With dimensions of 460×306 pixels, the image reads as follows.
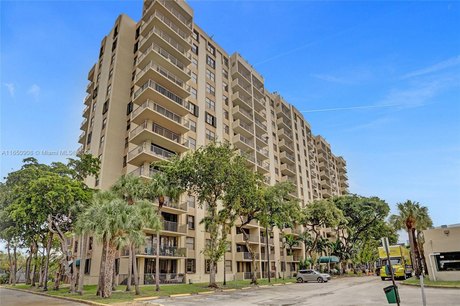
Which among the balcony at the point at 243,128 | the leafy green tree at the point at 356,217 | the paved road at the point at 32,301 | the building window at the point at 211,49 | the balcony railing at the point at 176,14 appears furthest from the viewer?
the leafy green tree at the point at 356,217

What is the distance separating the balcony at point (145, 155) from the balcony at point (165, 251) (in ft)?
26.9

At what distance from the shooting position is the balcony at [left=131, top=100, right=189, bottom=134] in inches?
1507

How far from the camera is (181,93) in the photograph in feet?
145

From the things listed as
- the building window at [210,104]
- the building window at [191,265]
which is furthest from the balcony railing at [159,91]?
the building window at [191,265]

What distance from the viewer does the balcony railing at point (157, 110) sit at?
38969 millimetres

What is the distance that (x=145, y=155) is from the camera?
3678cm

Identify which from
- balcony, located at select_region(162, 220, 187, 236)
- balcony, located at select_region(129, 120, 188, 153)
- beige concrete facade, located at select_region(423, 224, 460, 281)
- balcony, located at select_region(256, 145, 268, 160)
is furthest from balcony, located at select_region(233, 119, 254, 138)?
beige concrete facade, located at select_region(423, 224, 460, 281)

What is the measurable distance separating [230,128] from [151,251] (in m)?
26.1

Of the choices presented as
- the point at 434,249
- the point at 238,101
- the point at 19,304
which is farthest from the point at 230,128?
the point at 19,304

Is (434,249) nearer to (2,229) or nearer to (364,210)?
(364,210)

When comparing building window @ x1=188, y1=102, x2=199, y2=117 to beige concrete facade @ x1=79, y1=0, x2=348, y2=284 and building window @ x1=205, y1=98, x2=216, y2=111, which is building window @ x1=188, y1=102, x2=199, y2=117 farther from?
building window @ x1=205, y1=98, x2=216, y2=111

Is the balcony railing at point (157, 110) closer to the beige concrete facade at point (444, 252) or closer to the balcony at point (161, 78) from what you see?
the balcony at point (161, 78)

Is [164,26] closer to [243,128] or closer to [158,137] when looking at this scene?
[158,137]

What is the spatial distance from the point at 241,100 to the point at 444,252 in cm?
3770
